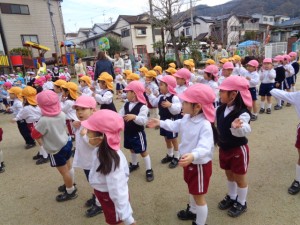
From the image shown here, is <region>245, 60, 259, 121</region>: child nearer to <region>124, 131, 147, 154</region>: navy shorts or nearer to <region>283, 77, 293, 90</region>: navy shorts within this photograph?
<region>283, 77, 293, 90</region>: navy shorts

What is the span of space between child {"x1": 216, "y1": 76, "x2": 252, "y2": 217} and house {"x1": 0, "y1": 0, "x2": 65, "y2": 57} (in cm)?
2263

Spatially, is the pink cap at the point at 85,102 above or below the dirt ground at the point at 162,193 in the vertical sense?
above

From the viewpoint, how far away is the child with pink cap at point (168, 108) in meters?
3.58

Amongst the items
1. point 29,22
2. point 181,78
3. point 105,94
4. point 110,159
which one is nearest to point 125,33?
point 29,22

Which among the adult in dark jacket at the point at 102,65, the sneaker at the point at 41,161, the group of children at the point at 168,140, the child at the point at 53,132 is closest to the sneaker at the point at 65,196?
the group of children at the point at 168,140

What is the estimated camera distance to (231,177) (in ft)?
8.89

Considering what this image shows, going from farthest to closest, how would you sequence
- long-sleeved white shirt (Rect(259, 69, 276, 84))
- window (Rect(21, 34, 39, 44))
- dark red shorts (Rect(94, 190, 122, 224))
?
window (Rect(21, 34, 39, 44))
long-sleeved white shirt (Rect(259, 69, 276, 84))
dark red shorts (Rect(94, 190, 122, 224))

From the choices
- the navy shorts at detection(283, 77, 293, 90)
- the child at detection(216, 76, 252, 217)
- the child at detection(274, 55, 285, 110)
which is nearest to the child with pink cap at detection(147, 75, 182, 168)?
the child at detection(216, 76, 252, 217)

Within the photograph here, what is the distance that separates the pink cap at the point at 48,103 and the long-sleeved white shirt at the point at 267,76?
18.0 feet

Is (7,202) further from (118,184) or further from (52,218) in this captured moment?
(118,184)

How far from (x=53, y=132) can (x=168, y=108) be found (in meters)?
1.67

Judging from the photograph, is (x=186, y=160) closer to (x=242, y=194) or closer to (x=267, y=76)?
(x=242, y=194)

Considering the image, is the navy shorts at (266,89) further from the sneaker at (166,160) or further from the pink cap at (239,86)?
the pink cap at (239,86)

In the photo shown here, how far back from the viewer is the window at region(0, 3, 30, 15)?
21.2 m
